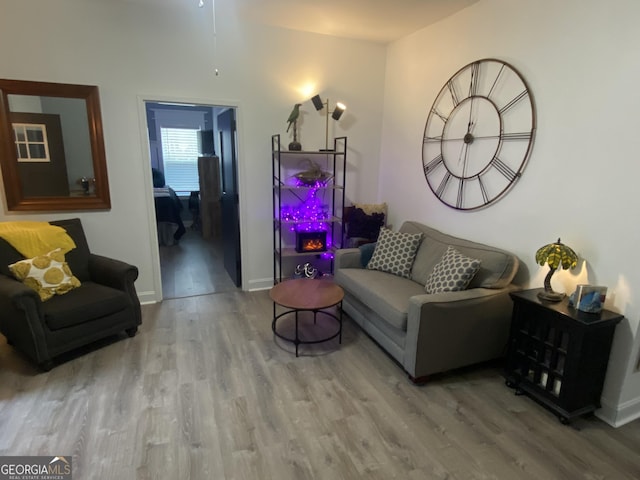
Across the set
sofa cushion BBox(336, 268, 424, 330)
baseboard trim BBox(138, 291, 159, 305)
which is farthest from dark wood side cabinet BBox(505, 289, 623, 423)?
baseboard trim BBox(138, 291, 159, 305)

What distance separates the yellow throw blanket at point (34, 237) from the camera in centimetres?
279

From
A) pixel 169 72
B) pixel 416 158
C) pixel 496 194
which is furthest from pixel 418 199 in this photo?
pixel 169 72

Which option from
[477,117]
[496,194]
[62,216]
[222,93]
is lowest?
[62,216]

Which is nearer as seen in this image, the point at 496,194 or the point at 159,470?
the point at 159,470

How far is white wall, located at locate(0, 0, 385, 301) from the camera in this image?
3012mm

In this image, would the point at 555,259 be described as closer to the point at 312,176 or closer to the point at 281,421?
the point at 281,421

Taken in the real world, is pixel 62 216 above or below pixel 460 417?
above

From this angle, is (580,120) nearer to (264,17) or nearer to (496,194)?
(496,194)

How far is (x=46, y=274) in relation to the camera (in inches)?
107

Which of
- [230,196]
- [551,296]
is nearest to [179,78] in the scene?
[230,196]

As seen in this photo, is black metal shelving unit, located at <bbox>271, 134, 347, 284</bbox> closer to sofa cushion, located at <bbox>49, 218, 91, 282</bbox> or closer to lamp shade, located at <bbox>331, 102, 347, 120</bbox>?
lamp shade, located at <bbox>331, 102, 347, 120</bbox>

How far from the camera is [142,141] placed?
340 cm

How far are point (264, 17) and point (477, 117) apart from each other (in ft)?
7.12

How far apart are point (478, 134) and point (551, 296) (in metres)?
1.44
